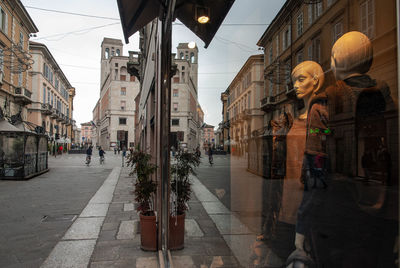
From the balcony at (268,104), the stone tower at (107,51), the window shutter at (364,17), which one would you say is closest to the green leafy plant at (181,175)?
the balcony at (268,104)

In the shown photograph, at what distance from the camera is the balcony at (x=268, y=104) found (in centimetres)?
129

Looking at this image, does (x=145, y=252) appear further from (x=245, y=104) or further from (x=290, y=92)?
(x=290, y=92)

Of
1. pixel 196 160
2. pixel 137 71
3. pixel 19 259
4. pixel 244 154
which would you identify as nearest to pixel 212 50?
pixel 244 154

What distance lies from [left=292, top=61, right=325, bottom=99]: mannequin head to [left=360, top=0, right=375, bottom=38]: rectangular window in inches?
7.2

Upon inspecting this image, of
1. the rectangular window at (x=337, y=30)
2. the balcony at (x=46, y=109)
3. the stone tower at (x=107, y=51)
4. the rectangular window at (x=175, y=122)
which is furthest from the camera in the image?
the stone tower at (x=107, y=51)

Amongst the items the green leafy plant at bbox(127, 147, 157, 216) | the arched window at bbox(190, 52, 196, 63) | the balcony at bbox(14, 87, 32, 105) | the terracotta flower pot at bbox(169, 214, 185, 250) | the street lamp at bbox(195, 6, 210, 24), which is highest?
the balcony at bbox(14, 87, 32, 105)

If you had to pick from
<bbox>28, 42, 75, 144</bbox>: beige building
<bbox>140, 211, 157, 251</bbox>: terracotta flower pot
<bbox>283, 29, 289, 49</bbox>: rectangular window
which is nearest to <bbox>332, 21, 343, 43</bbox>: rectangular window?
<bbox>283, 29, 289, 49</bbox>: rectangular window

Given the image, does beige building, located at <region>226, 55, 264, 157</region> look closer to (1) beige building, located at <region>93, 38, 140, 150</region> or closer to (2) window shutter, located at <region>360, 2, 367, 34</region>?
(2) window shutter, located at <region>360, 2, 367, 34</region>

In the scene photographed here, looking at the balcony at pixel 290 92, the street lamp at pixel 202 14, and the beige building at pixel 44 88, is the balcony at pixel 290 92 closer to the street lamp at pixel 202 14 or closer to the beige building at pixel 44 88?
the street lamp at pixel 202 14

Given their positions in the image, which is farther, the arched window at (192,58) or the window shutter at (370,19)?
the arched window at (192,58)

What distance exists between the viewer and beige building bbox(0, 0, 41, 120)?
14.9 m

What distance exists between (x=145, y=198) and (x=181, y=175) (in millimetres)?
576

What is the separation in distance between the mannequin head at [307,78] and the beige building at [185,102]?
2.07 m

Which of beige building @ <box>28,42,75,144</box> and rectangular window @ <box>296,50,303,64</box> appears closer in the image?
rectangular window @ <box>296,50,303,64</box>
